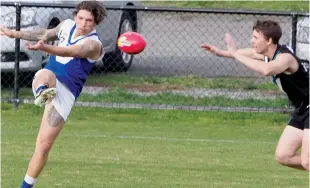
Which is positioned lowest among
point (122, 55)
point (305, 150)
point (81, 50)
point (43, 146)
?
point (122, 55)

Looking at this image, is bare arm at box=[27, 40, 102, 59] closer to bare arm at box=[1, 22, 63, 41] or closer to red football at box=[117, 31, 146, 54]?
bare arm at box=[1, 22, 63, 41]

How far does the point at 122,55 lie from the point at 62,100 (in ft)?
25.1

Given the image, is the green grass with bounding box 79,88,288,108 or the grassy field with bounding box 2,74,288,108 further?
the grassy field with bounding box 2,74,288,108

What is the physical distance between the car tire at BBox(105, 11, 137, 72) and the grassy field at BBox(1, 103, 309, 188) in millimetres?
1903

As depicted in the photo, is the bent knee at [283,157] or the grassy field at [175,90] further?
the grassy field at [175,90]

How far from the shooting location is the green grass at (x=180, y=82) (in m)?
15.8

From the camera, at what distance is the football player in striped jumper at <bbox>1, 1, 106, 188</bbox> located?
348 inches

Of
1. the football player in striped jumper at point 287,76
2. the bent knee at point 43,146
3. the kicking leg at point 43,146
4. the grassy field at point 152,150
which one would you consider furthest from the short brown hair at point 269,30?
the bent knee at point 43,146

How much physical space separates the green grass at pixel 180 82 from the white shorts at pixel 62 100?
6755 millimetres

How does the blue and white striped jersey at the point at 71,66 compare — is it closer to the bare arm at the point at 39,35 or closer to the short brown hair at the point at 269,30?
the bare arm at the point at 39,35

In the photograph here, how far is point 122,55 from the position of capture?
16594 mm

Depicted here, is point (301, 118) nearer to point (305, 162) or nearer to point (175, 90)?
point (305, 162)

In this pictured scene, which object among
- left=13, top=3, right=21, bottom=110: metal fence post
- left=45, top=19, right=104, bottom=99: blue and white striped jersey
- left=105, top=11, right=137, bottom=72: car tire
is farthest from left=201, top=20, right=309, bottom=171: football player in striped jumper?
left=105, top=11, right=137, bottom=72: car tire

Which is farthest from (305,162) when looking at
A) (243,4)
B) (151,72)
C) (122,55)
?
(243,4)
